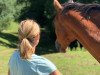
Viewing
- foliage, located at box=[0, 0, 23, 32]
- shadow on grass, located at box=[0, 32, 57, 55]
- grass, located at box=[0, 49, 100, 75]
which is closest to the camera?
grass, located at box=[0, 49, 100, 75]

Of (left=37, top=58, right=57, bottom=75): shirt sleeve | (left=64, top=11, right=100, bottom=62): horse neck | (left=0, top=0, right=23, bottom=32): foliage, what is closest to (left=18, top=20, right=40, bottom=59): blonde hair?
(left=37, top=58, right=57, bottom=75): shirt sleeve

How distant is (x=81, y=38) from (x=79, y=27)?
4.6 inches

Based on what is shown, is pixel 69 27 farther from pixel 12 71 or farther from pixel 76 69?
pixel 76 69

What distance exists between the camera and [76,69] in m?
11.6

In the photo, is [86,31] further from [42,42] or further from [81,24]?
[42,42]

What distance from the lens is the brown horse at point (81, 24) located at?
151 inches

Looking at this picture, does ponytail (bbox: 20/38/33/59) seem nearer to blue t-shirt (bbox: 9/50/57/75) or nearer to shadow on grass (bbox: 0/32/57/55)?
blue t-shirt (bbox: 9/50/57/75)

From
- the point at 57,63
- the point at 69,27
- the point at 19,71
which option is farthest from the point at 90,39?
the point at 57,63

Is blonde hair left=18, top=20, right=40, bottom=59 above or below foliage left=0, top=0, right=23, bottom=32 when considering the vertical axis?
above

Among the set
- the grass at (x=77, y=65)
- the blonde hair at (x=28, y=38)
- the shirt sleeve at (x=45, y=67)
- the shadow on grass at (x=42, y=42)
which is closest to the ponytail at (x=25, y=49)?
the blonde hair at (x=28, y=38)

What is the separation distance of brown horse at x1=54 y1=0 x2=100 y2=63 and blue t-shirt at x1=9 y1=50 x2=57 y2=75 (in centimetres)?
56

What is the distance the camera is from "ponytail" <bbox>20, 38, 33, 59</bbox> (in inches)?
137

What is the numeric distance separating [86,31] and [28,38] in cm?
70

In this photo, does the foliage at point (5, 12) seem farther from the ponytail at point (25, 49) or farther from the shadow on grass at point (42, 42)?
the ponytail at point (25, 49)
